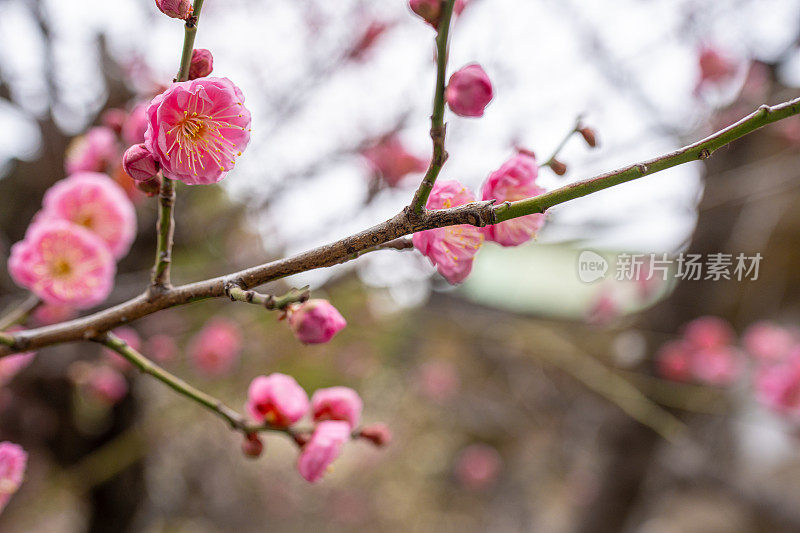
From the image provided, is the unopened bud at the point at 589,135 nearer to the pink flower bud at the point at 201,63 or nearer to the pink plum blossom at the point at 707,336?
the pink flower bud at the point at 201,63

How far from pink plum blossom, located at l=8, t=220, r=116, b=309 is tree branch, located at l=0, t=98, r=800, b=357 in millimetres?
152

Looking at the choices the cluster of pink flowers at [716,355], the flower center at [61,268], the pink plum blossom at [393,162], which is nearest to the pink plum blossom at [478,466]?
the cluster of pink flowers at [716,355]

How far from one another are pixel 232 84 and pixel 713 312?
1.68 m

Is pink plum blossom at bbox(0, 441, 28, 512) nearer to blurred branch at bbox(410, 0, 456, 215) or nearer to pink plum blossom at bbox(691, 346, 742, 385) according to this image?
blurred branch at bbox(410, 0, 456, 215)

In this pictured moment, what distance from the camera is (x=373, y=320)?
7.48ft

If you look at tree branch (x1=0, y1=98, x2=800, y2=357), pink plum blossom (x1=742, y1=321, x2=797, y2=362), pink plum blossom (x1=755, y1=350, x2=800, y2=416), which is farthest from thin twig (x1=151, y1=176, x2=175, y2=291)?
pink plum blossom (x1=742, y1=321, x2=797, y2=362)

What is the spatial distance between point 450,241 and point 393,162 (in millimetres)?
991

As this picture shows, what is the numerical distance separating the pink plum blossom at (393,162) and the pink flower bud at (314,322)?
100 centimetres

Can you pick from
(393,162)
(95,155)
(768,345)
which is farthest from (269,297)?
(768,345)

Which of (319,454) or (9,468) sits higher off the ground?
(319,454)

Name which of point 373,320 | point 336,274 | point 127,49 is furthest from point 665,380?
point 127,49

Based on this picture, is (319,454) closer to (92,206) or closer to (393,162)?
(92,206)

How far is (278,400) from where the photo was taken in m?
0.46

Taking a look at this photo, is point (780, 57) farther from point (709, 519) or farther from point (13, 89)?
point (709, 519)
